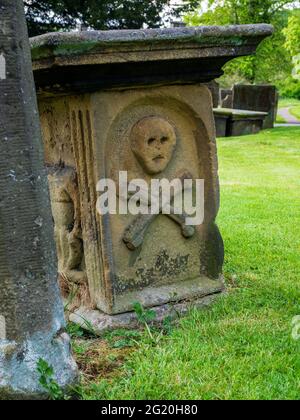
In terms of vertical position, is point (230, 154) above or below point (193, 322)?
below

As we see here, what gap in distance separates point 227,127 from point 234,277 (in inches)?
464

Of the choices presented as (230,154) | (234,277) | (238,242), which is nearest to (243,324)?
(234,277)

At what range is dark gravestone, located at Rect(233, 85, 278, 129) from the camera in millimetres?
17297

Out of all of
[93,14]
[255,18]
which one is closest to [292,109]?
[255,18]

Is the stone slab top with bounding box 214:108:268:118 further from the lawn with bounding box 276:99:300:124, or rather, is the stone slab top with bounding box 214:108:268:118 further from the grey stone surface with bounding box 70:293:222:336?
the grey stone surface with bounding box 70:293:222:336

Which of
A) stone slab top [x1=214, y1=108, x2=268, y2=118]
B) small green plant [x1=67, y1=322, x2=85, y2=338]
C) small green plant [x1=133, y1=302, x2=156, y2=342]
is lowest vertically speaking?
stone slab top [x1=214, y1=108, x2=268, y2=118]

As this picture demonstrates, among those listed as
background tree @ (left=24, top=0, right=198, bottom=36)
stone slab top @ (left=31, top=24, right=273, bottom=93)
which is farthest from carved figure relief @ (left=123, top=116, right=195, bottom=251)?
background tree @ (left=24, top=0, right=198, bottom=36)

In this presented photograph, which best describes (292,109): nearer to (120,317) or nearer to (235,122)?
(235,122)

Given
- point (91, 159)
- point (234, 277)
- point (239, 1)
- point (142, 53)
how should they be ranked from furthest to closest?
point (239, 1) → point (234, 277) → point (91, 159) → point (142, 53)

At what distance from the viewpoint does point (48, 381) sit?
2.41 meters

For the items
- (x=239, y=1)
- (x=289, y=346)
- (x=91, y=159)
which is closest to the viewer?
(x=289, y=346)

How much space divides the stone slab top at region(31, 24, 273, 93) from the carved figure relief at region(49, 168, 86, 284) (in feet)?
1.86

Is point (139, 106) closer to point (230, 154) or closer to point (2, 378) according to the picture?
point (2, 378)

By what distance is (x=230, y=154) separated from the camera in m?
12.0
